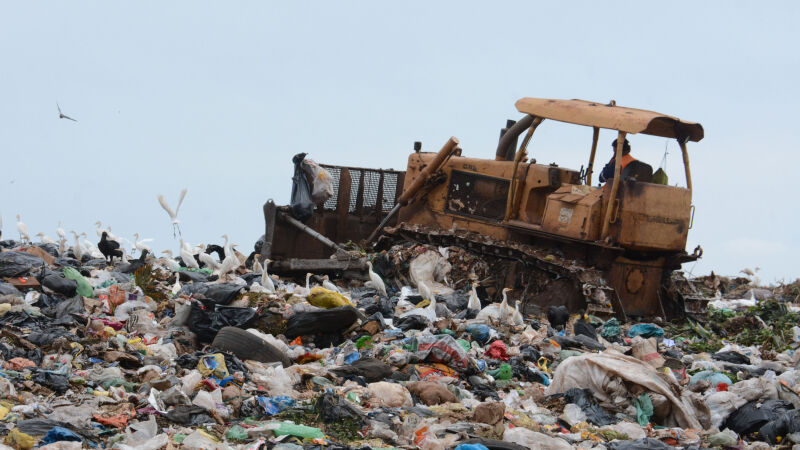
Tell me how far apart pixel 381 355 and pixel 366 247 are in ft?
19.1

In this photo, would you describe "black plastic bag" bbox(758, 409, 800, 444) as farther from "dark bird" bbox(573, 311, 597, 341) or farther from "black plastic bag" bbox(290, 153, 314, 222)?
"black plastic bag" bbox(290, 153, 314, 222)

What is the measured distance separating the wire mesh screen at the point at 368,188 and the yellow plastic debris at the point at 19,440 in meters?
8.58

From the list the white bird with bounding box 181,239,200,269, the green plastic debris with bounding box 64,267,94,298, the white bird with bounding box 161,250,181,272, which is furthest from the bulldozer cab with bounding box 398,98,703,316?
the green plastic debris with bounding box 64,267,94,298

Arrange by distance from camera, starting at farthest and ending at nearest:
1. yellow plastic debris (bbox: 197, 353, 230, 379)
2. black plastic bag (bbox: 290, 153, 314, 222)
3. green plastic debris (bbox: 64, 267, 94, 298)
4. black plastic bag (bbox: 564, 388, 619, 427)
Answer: black plastic bag (bbox: 290, 153, 314, 222) → green plastic debris (bbox: 64, 267, 94, 298) → yellow plastic debris (bbox: 197, 353, 230, 379) → black plastic bag (bbox: 564, 388, 619, 427)

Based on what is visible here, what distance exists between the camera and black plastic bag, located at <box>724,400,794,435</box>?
21.5ft

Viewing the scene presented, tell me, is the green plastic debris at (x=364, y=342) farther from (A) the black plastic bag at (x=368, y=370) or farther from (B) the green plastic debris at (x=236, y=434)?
(B) the green plastic debris at (x=236, y=434)

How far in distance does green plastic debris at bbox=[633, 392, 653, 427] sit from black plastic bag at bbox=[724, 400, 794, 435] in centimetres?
66

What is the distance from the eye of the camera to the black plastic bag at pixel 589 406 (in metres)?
6.32

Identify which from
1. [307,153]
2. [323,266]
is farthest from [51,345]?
[307,153]

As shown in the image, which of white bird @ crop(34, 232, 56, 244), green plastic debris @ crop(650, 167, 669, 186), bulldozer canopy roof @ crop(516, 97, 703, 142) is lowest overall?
white bird @ crop(34, 232, 56, 244)

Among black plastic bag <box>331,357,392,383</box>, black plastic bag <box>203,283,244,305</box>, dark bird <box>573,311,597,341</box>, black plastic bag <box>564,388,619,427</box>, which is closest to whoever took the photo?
black plastic bag <box>564,388,619,427</box>

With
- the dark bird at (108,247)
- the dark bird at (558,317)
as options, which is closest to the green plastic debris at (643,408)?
the dark bird at (558,317)

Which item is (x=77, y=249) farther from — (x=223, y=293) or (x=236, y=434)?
(x=236, y=434)

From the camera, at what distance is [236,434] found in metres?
5.46
